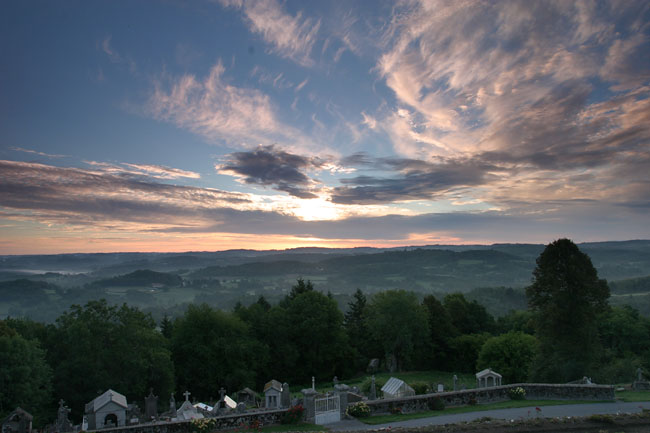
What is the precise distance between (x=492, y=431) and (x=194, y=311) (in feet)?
120

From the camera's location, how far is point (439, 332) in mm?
54406

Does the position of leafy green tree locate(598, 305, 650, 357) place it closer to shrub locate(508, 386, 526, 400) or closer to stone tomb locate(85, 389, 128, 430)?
shrub locate(508, 386, 526, 400)

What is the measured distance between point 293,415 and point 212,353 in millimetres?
26766

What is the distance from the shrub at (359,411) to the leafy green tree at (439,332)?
122 ft

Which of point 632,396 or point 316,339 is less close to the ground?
point 632,396

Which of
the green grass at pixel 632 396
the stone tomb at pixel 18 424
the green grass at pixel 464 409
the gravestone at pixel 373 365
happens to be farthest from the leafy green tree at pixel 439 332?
the stone tomb at pixel 18 424

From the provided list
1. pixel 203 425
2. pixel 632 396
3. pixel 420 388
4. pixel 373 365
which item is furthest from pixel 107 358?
pixel 632 396

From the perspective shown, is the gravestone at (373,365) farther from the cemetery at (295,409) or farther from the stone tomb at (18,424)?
the stone tomb at (18,424)

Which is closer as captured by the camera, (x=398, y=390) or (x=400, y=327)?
(x=398, y=390)

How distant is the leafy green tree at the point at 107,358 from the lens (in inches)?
1275

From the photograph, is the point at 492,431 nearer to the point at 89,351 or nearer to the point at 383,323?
the point at 89,351

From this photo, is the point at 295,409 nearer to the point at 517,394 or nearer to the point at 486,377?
the point at 517,394

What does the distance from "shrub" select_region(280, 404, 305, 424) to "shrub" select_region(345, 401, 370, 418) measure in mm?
2121

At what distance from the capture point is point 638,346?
54625 mm
